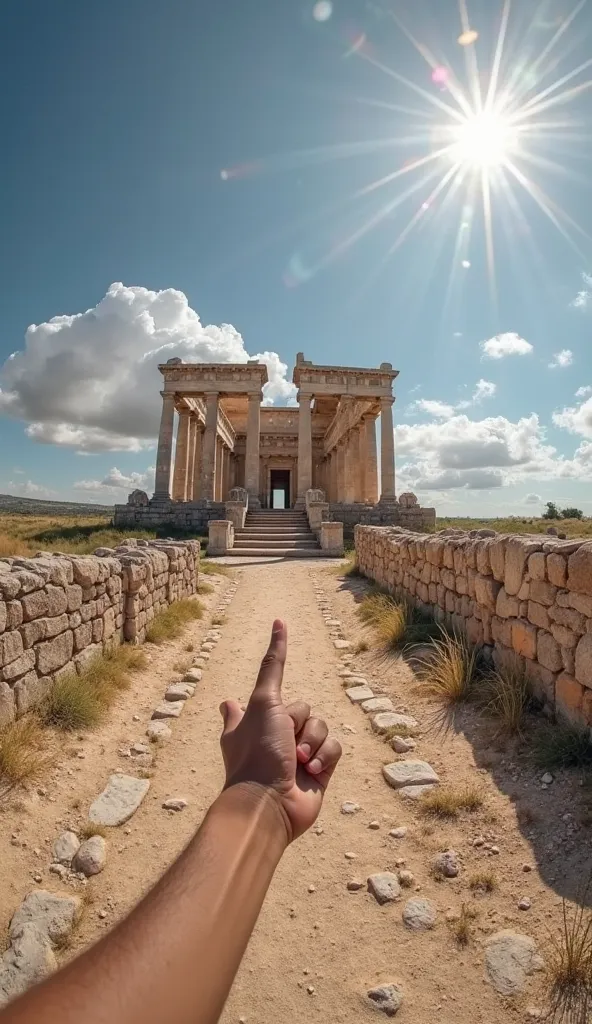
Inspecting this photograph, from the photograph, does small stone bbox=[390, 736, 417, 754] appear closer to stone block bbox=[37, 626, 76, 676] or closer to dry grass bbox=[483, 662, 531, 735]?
dry grass bbox=[483, 662, 531, 735]

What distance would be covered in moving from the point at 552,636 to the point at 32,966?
3.56m

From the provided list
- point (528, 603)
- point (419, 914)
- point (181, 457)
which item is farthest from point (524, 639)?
point (181, 457)

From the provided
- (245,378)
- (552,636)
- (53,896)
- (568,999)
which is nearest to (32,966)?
(53,896)

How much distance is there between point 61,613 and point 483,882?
356cm

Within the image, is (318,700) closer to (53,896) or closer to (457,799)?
(457,799)

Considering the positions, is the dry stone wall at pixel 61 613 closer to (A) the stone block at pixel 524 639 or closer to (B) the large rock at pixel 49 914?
(B) the large rock at pixel 49 914

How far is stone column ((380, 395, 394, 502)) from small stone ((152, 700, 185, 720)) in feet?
71.1

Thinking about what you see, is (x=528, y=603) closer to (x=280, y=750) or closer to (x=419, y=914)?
(x=419, y=914)

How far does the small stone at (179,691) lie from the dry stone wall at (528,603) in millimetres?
2962

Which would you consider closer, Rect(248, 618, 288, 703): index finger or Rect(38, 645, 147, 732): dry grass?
Rect(248, 618, 288, 703): index finger

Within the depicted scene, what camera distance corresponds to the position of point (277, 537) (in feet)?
62.0

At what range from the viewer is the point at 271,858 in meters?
1.27

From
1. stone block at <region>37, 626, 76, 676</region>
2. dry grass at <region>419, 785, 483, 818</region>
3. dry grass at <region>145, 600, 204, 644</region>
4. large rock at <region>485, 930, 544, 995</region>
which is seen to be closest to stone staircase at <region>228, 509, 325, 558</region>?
dry grass at <region>145, 600, 204, 644</region>

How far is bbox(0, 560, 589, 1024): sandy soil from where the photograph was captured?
→ 6.31 feet
